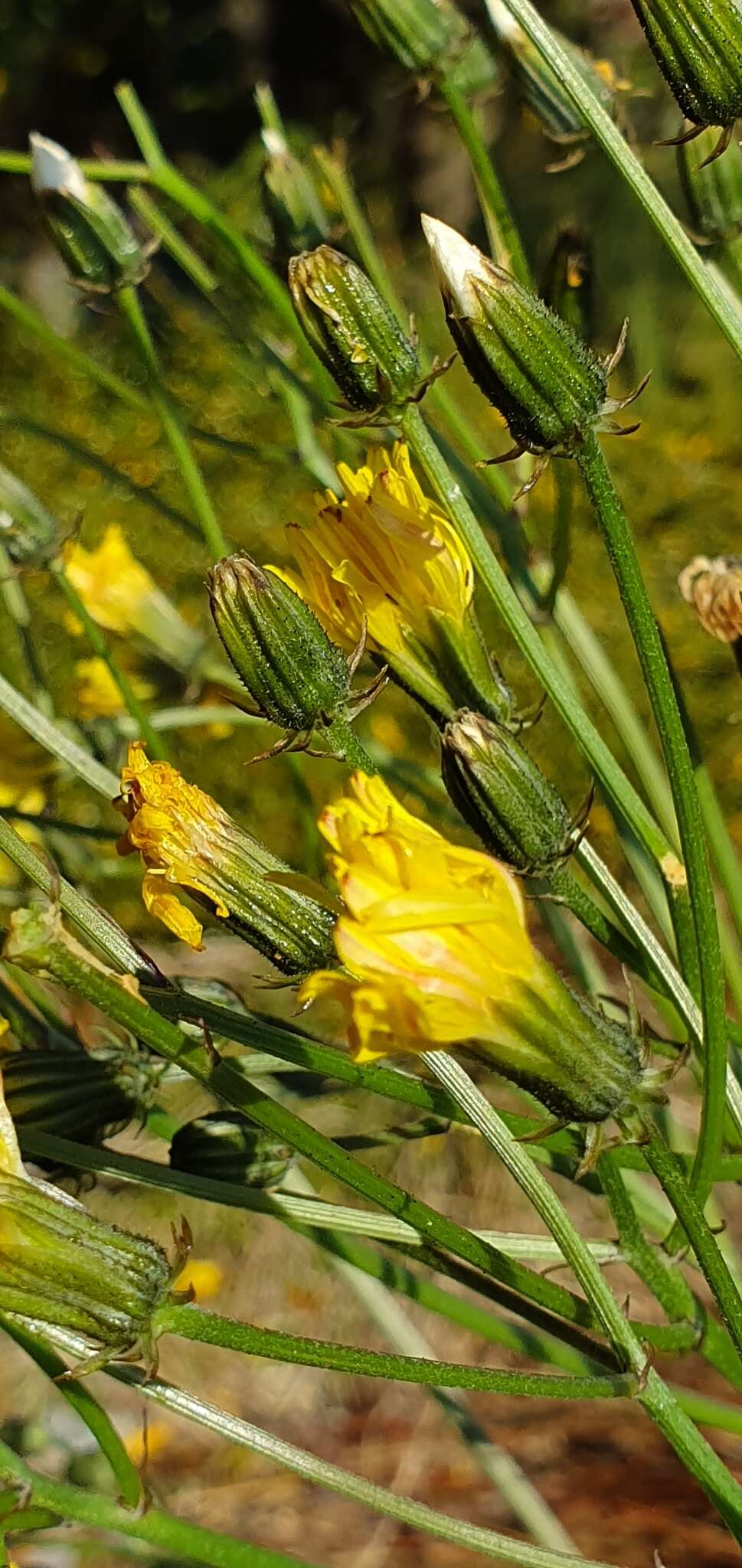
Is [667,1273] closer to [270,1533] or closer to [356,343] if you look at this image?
[356,343]

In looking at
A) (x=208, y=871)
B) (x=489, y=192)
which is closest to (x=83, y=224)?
(x=489, y=192)

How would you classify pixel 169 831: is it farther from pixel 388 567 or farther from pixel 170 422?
pixel 170 422

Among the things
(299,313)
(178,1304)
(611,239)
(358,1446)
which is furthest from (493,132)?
(178,1304)

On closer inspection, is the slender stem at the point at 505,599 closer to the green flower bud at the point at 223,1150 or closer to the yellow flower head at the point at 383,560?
the yellow flower head at the point at 383,560

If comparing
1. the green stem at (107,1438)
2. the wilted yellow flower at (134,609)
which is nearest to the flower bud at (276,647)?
the green stem at (107,1438)

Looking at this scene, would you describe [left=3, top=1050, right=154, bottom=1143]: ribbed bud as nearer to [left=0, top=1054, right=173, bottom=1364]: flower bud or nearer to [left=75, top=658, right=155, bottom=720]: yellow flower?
[left=0, top=1054, right=173, bottom=1364]: flower bud

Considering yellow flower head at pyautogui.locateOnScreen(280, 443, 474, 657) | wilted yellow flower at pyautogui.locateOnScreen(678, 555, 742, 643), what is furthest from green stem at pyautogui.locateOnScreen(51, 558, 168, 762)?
wilted yellow flower at pyautogui.locateOnScreen(678, 555, 742, 643)
